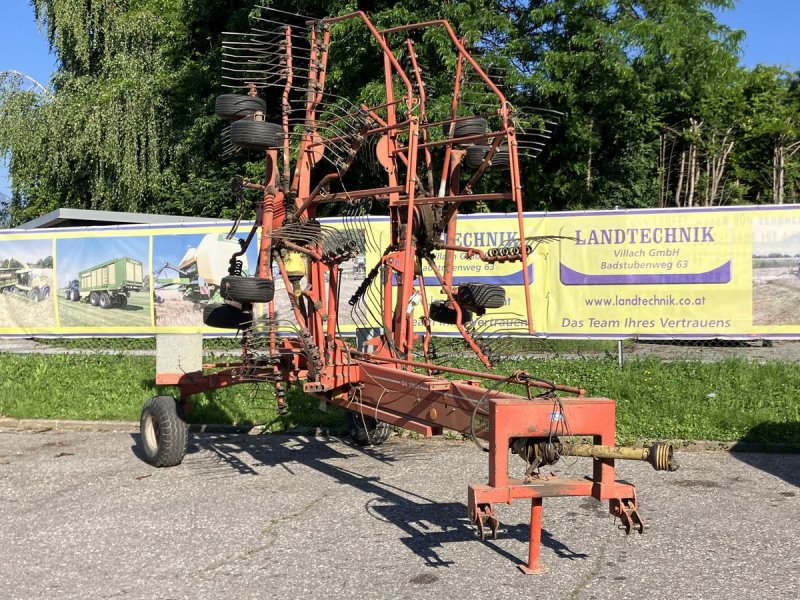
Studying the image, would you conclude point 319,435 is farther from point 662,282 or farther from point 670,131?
point 670,131

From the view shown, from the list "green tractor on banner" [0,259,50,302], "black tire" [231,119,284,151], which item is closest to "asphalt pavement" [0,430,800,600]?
"black tire" [231,119,284,151]

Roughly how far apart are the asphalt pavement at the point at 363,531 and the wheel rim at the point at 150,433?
0.76 ft

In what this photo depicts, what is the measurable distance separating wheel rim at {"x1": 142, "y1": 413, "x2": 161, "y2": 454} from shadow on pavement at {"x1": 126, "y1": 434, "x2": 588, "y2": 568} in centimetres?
38

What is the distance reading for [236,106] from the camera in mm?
8398

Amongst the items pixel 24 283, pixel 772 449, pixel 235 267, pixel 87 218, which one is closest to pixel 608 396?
pixel 772 449

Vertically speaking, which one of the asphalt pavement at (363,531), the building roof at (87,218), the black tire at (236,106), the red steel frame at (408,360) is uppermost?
the black tire at (236,106)

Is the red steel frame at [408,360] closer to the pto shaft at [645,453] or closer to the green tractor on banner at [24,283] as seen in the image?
the pto shaft at [645,453]

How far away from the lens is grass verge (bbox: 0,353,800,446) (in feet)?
32.9

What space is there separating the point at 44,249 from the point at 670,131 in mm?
16216

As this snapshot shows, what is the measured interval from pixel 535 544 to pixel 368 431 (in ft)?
15.3

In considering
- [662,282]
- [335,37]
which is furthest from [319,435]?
[335,37]

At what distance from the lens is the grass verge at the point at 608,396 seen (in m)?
10.0

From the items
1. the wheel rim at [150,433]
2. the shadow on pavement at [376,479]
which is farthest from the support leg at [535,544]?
the wheel rim at [150,433]

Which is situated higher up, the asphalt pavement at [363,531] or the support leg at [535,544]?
the support leg at [535,544]
